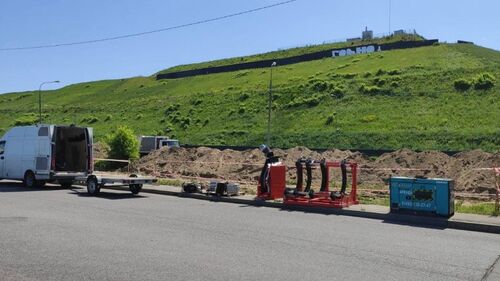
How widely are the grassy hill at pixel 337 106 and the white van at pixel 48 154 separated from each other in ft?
94.7

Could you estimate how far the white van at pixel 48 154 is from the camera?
2167cm

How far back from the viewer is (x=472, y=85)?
188 ft

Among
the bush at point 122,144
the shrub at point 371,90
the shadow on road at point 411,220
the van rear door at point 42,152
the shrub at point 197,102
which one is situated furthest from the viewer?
the shrub at point 197,102

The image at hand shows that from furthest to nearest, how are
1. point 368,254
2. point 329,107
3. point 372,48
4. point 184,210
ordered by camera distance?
1. point 372,48
2. point 329,107
3. point 184,210
4. point 368,254

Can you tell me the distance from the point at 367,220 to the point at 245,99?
60.9 m

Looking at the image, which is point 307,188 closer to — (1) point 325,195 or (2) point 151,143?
(1) point 325,195

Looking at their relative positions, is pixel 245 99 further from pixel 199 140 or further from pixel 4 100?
pixel 4 100

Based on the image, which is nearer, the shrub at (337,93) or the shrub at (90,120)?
the shrub at (337,93)

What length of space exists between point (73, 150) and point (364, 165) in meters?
14.2

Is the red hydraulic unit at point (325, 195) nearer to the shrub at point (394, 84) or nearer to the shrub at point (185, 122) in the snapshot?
the shrub at point (394, 84)

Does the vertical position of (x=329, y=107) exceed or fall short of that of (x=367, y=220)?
it exceeds it

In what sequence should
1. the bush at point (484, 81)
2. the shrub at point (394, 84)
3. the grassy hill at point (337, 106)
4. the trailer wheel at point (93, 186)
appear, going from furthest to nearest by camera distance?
1. the shrub at point (394, 84)
2. the bush at point (484, 81)
3. the grassy hill at point (337, 106)
4. the trailer wheel at point (93, 186)

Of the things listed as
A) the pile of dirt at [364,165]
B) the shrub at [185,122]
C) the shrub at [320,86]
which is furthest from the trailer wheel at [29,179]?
the shrub at [320,86]

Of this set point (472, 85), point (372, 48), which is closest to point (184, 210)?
point (472, 85)
